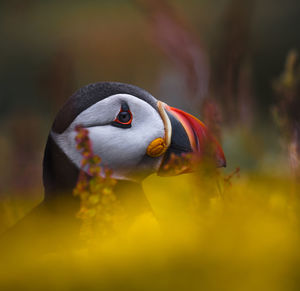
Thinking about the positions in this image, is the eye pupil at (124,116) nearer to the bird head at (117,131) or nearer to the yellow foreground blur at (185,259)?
the bird head at (117,131)

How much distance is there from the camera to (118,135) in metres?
0.94

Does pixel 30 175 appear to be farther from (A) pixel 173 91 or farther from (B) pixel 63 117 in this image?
(A) pixel 173 91

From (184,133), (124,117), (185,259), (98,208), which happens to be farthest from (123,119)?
(185,259)

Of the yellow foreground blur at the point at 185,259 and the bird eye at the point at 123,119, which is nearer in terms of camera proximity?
the yellow foreground blur at the point at 185,259

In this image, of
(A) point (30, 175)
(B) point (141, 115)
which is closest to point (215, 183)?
(A) point (30, 175)

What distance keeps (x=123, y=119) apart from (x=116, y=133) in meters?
0.03

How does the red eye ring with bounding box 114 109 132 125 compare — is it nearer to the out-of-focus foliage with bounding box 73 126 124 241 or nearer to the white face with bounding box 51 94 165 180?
the white face with bounding box 51 94 165 180

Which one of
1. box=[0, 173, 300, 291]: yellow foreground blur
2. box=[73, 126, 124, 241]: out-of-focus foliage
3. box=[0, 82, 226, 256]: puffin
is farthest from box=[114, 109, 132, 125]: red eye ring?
box=[0, 173, 300, 291]: yellow foreground blur

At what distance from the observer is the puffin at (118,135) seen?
3.03ft

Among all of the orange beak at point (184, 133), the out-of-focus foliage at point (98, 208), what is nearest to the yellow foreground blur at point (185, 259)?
the out-of-focus foliage at point (98, 208)

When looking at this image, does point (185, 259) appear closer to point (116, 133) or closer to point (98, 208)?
point (98, 208)

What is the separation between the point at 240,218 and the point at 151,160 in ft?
1.99

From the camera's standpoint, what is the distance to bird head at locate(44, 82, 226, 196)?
92 cm

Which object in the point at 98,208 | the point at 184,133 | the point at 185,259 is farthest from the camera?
the point at 184,133
